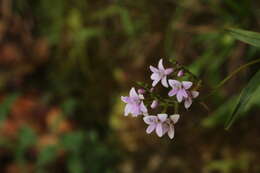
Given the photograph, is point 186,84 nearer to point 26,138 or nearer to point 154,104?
point 154,104

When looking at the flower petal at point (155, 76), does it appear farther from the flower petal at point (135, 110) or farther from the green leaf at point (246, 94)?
the green leaf at point (246, 94)

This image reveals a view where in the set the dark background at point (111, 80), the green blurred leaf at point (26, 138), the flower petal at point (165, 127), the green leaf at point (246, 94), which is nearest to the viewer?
the green leaf at point (246, 94)

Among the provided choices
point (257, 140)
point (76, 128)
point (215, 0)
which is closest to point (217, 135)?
point (257, 140)

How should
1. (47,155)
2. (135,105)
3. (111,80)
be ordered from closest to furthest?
1. (135,105)
2. (47,155)
3. (111,80)

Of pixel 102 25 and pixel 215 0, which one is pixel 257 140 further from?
→ pixel 102 25

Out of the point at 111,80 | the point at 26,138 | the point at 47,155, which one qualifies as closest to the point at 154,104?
the point at 47,155

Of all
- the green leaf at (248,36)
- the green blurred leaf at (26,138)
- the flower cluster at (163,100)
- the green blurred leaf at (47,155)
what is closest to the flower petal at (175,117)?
the flower cluster at (163,100)

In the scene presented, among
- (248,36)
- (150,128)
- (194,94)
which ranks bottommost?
(150,128)

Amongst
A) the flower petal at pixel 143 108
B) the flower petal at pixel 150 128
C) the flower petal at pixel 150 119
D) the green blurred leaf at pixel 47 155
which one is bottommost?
the green blurred leaf at pixel 47 155
